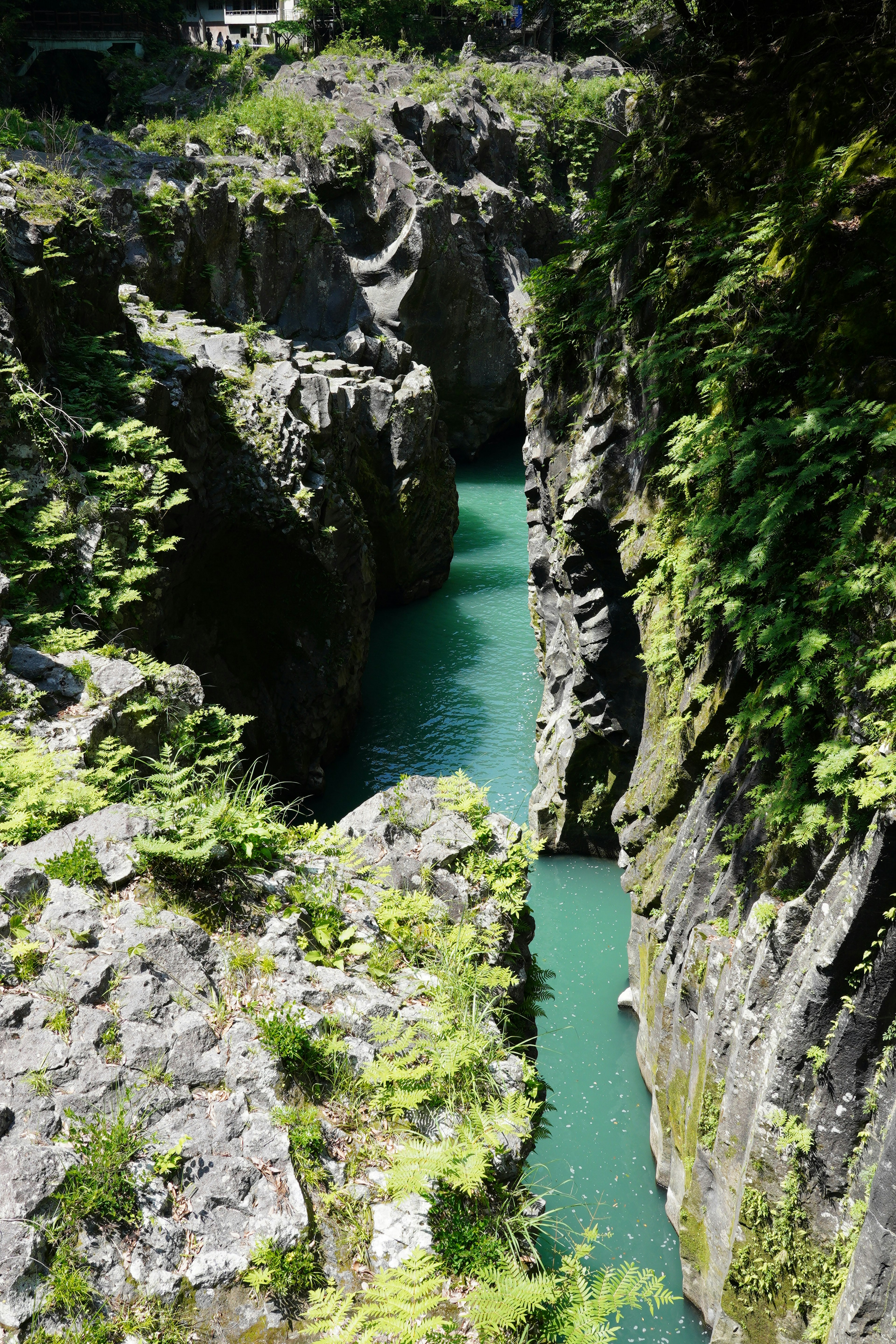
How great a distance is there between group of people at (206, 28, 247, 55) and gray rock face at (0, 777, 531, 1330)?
42316 millimetres

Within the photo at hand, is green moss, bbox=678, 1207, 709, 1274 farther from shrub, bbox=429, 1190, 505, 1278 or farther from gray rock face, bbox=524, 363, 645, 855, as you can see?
gray rock face, bbox=524, 363, 645, 855

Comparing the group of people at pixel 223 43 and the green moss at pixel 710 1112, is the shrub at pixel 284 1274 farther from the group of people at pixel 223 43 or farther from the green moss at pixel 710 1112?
the group of people at pixel 223 43

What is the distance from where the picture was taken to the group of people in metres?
38.1

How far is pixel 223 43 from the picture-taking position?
4278 centimetres

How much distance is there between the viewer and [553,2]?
4275 centimetres

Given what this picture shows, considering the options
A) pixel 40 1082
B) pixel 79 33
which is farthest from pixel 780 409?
pixel 79 33

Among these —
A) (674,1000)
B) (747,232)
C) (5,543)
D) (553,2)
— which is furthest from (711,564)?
(553,2)

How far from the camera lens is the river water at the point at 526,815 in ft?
29.1

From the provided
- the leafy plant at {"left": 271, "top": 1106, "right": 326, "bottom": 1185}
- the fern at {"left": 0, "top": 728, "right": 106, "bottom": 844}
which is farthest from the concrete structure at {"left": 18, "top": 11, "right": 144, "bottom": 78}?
the leafy plant at {"left": 271, "top": 1106, "right": 326, "bottom": 1185}

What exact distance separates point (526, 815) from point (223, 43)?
45527 millimetres

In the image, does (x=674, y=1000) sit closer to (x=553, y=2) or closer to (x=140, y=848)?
(x=140, y=848)

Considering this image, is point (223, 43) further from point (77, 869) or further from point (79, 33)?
point (77, 869)

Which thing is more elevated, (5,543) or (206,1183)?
(5,543)

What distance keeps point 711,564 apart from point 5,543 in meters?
7.51
